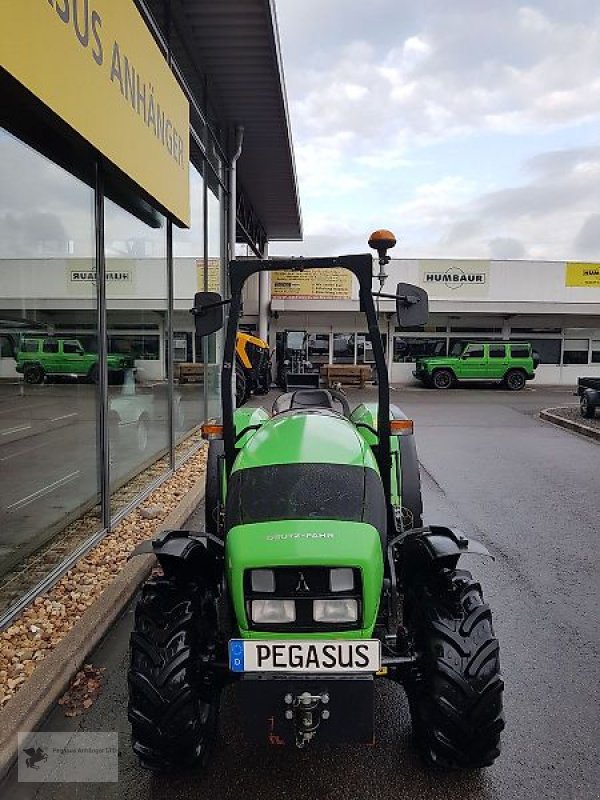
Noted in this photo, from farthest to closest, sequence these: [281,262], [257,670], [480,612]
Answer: [281,262], [480,612], [257,670]

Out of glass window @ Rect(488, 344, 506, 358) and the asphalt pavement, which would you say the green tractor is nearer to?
the asphalt pavement

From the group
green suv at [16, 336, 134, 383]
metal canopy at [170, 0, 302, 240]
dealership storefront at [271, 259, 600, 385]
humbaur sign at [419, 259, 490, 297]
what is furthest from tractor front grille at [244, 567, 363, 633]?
humbaur sign at [419, 259, 490, 297]

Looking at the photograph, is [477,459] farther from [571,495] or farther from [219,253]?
[219,253]

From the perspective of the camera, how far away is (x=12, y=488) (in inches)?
165

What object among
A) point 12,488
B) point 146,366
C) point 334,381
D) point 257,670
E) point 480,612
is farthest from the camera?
point 334,381

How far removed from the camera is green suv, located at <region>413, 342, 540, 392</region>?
22.7 metres

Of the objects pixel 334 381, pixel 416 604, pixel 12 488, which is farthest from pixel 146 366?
pixel 334 381

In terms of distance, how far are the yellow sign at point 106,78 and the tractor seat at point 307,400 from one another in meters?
1.94

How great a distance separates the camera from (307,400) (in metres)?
3.89

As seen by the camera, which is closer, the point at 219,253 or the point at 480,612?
the point at 480,612

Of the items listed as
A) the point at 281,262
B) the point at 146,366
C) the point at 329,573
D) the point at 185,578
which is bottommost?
the point at 185,578

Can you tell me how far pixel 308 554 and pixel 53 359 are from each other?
304cm

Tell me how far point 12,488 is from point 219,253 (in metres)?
7.51

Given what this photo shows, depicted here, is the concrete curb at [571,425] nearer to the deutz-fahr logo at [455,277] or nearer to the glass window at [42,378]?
the glass window at [42,378]
